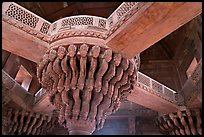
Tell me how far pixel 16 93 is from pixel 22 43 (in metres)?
2.82

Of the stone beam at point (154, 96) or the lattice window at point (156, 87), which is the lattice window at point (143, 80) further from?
the lattice window at point (156, 87)

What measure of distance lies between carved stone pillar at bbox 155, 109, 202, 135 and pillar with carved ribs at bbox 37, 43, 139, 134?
3263mm

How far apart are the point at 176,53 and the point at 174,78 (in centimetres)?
102

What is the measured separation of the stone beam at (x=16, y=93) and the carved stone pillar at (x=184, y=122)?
13.6 ft

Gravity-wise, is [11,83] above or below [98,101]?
above

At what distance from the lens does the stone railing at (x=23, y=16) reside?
517 cm

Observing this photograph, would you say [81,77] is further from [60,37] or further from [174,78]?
[174,78]

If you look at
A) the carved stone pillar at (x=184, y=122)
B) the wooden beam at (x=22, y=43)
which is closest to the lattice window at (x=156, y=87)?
the carved stone pillar at (x=184, y=122)

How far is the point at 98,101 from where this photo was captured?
538 centimetres

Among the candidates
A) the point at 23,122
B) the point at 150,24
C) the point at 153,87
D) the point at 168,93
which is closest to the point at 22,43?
the point at 150,24

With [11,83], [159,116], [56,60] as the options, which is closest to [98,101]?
[56,60]

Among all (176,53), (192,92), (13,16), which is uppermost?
(176,53)

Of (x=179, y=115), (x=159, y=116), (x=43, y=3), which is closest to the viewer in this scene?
(x=179, y=115)

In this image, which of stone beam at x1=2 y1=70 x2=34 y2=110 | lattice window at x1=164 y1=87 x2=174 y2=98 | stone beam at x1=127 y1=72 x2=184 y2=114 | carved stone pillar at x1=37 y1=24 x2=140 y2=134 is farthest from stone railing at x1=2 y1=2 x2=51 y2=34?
lattice window at x1=164 y1=87 x2=174 y2=98
